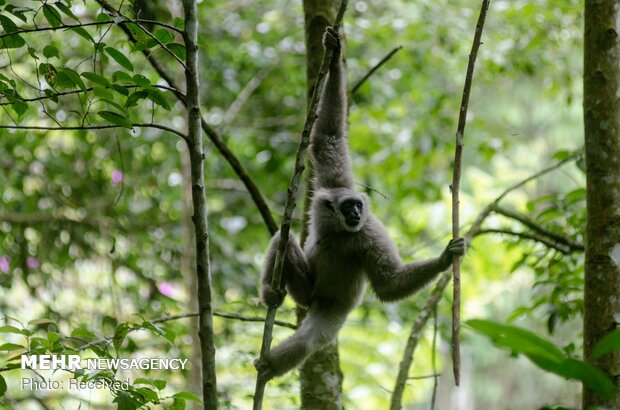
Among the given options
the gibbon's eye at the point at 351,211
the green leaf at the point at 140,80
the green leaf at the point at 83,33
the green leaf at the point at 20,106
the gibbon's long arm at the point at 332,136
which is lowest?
the green leaf at the point at 20,106

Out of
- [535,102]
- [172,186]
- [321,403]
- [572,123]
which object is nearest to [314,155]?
[321,403]

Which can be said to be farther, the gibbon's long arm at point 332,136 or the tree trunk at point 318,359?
the gibbon's long arm at point 332,136

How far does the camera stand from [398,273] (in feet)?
17.8

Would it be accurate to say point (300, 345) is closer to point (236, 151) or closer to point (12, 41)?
point (12, 41)

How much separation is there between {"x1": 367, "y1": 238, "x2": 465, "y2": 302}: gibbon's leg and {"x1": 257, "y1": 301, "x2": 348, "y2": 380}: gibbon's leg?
0.50 metres

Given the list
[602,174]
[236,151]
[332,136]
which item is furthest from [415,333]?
[236,151]

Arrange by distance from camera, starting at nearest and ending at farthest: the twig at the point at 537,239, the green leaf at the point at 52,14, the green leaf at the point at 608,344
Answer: the green leaf at the point at 608,344
the green leaf at the point at 52,14
the twig at the point at 537,239

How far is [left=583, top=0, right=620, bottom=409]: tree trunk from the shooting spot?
358 cm

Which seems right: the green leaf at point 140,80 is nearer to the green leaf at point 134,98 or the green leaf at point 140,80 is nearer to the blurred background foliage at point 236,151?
the green leaf at point 134,98

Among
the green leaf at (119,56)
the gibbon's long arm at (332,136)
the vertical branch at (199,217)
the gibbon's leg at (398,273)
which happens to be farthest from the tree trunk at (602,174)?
the green leaf at (119,56)

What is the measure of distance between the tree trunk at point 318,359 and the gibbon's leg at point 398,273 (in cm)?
63

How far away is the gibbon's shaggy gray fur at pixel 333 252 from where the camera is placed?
550 cm

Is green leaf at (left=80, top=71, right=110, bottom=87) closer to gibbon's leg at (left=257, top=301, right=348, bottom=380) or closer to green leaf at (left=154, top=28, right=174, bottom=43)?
green leaf at (left=154, top=28, right=174, bottom=43)

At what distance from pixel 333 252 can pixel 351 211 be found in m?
0.47
